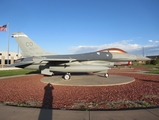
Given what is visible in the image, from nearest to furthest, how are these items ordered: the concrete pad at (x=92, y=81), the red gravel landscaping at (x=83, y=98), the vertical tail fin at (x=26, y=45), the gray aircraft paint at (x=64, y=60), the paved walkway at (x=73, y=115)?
the paved walkway at (x=73, y=115) → the red gravel landscaping at (x=83, y=98) → the concrete pad at (x=92, y=81) → the gray aircraft paint at (x=64, y=60) → the vertical tail fin at (x=26, y=45)

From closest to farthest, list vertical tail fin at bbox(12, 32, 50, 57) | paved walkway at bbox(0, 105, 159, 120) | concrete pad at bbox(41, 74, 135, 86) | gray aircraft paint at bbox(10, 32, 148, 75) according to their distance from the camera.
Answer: paved walkway at bbox(0, 105, 159, 120), concrete pad at bbox(41, 74, 135, 86), gray aircraft paint at bbox(10, 32, 148, 75), vertical tail fin at bbox(12, 32, 50, 57)

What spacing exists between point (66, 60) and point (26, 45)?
17.2 feet

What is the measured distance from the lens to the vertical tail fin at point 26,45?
1409cm

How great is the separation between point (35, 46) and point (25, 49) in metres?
1.14

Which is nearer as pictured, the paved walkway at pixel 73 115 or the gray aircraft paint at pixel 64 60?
the paved walkway at pixel 73 115

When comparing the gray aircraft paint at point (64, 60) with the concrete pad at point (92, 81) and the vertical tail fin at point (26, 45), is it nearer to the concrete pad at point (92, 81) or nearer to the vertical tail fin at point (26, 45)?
the vertical tail fin at point (26, 45)

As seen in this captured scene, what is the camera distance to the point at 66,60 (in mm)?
12133

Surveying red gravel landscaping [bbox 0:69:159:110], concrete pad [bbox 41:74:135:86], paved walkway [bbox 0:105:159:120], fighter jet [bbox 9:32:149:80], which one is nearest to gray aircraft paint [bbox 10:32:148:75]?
fighter jet [bbox 9:32:149:80]

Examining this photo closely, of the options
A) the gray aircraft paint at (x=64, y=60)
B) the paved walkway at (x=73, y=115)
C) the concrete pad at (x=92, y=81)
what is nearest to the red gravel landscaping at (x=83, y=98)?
the paved walkway at (x=73, y=115)

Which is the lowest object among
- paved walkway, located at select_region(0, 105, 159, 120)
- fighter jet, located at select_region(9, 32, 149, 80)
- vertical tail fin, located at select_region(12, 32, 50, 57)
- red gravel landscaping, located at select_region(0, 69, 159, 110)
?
red gravel landscaping, located at select_region(0, 69, 159, 110)

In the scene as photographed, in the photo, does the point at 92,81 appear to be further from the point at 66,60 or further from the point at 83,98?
the point at 83,98

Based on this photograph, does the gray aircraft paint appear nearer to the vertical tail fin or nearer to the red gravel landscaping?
the vertical tail fin

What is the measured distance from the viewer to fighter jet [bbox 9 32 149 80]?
1267cm

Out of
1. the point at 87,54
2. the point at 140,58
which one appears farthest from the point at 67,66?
the point at 140,58
